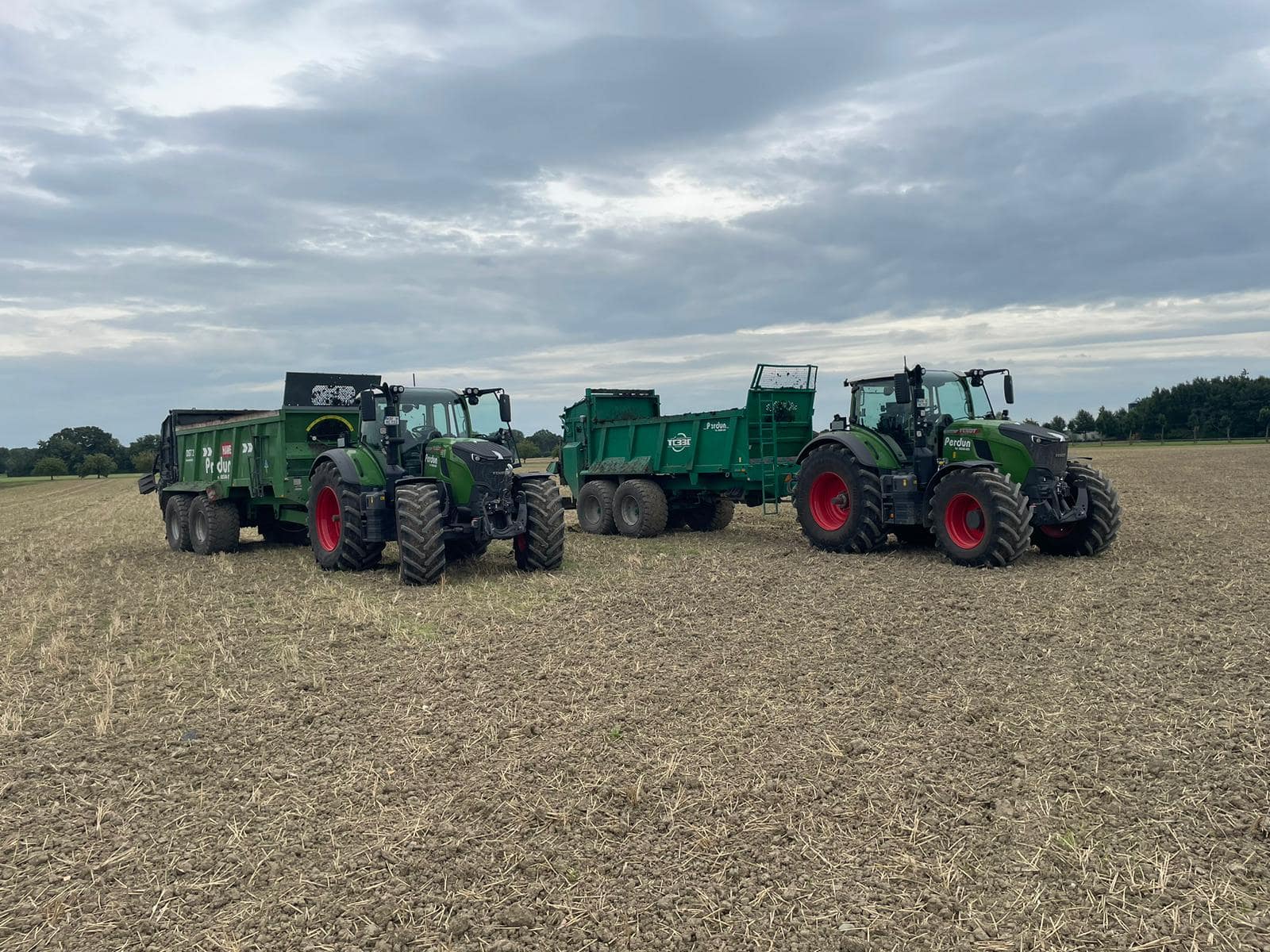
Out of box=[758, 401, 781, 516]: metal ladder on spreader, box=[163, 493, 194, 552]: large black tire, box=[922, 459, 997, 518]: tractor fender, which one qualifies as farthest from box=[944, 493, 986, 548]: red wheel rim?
box=[163, 493, 194, 552]: large black tire

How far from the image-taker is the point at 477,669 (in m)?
7.14

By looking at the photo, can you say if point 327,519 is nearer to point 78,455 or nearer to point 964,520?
point 964,520

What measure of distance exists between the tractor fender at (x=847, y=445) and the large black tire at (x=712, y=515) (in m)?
3.27

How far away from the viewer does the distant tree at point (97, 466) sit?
71875 mm

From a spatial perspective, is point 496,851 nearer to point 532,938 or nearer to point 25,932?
point 532,938

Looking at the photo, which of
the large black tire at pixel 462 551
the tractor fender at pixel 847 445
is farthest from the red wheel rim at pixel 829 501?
the large black tire at pixel 462 551

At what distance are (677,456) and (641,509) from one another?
3.30ft

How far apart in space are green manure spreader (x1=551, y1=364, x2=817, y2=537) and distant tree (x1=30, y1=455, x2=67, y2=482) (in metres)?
70.2

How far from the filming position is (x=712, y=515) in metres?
16.4

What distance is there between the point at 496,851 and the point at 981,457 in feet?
29.0

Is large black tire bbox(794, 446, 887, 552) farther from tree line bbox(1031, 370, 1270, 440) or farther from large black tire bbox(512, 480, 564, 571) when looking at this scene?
tree line bbox(1031, 370, 1270, 440)

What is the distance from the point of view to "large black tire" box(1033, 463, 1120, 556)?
1138 cm

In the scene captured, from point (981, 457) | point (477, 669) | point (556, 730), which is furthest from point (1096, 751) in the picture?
point (981, 457)

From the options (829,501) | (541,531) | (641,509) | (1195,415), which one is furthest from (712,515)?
(1195,415)
